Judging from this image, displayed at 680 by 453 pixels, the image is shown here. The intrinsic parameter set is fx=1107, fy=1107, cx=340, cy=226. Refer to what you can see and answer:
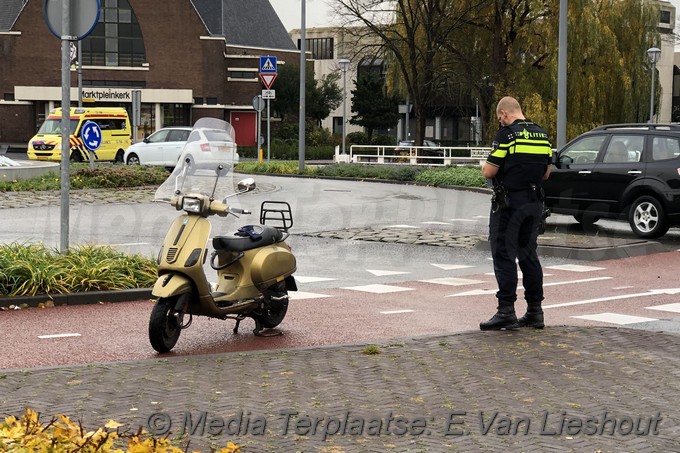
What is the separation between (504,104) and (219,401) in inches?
165

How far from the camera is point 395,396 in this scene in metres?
6.41

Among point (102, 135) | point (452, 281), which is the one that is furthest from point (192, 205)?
point (102, 135)

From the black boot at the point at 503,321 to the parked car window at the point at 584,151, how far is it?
10.1 meters

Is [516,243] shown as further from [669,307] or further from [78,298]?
[78,298]

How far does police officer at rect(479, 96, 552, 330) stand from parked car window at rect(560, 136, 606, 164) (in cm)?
986

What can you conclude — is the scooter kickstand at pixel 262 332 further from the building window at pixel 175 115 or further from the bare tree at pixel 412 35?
the building window at pixel 175 115

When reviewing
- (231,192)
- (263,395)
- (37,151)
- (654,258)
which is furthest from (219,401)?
(37,151)

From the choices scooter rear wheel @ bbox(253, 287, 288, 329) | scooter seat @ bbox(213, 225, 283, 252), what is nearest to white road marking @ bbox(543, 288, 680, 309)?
scooter rear wheel @ bbox(253, 287, 288, 329)

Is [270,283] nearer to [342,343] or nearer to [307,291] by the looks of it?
[342,343]

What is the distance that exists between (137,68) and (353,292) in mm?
63964

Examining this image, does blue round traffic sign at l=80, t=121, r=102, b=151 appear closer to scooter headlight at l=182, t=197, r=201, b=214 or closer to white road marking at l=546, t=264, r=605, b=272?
white road marking at l=546, t=264, r=605, b=272

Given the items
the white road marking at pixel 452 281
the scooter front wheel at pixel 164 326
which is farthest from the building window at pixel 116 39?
the scooter front wheel at pixel 164 326

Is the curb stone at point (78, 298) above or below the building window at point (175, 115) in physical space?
below

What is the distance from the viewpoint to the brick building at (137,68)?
70812mm
